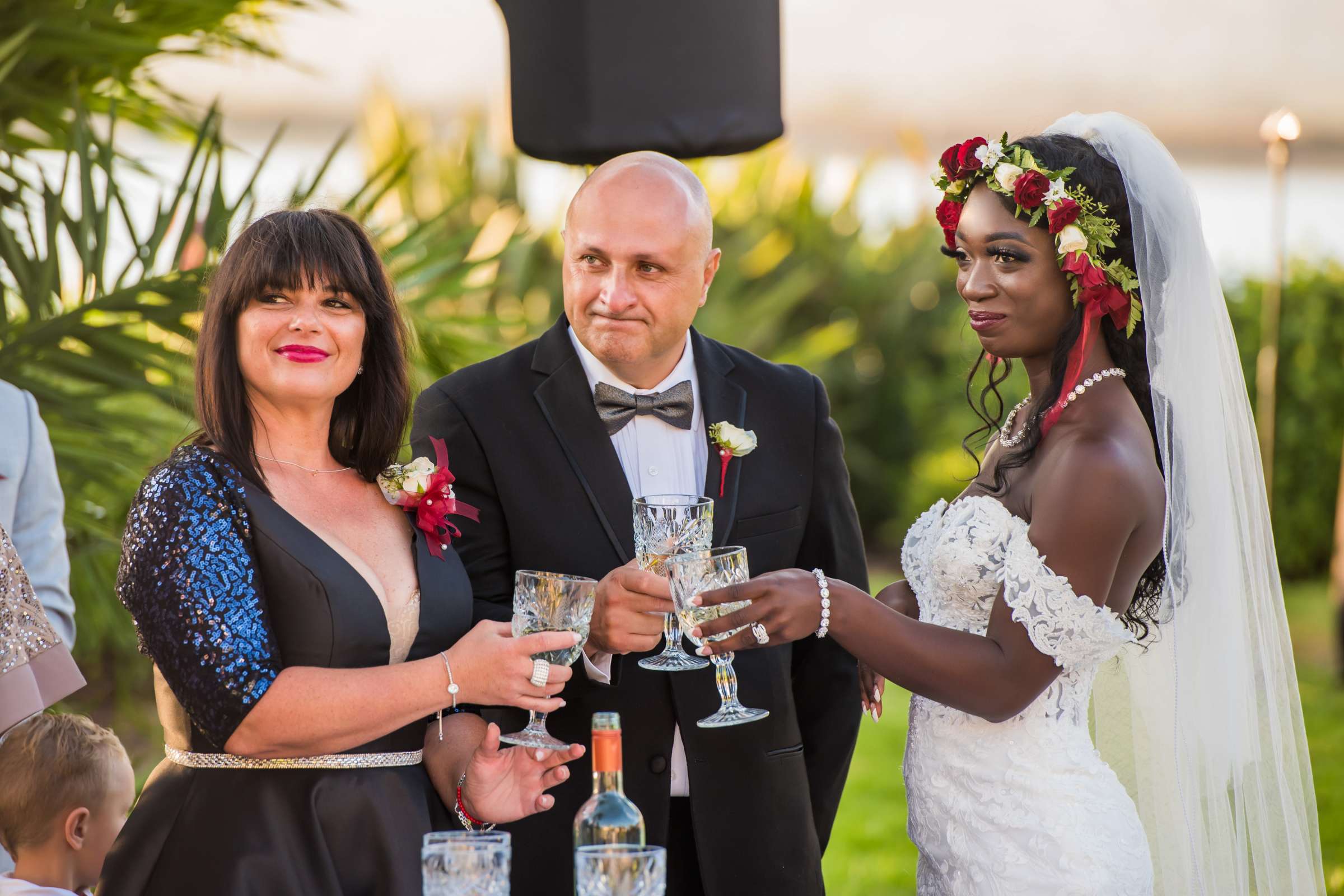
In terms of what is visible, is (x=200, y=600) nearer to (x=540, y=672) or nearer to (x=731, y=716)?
(x=540, y=672)

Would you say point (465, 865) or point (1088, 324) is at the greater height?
point (1088, 324)

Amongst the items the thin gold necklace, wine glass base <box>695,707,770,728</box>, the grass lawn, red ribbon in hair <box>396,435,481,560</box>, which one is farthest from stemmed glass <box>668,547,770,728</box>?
the grass lawn

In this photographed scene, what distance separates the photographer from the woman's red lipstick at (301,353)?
2.56m

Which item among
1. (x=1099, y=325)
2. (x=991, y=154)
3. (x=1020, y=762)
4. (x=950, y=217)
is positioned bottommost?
(x=1020, y=762)

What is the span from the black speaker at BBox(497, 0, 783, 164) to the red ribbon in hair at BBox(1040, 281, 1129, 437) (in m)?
1.27

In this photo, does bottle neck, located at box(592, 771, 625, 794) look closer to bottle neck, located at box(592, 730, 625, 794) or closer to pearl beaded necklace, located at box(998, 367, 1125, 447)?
bottle neck, located at box(592, 730, 625, 794)

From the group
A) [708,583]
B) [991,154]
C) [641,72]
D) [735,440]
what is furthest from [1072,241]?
[641,72]

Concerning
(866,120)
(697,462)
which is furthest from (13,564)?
(866,120)

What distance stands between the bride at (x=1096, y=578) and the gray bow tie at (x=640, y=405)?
0.66m

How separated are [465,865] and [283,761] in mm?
621

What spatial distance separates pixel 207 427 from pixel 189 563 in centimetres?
30

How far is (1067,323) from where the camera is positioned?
9.84 ft

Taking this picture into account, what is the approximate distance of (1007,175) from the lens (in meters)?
2.96

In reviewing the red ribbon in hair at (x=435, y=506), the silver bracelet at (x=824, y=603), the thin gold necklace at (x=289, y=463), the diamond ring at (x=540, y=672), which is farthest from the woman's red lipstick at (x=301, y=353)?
the silver bracelet at (x=824, y=603)
